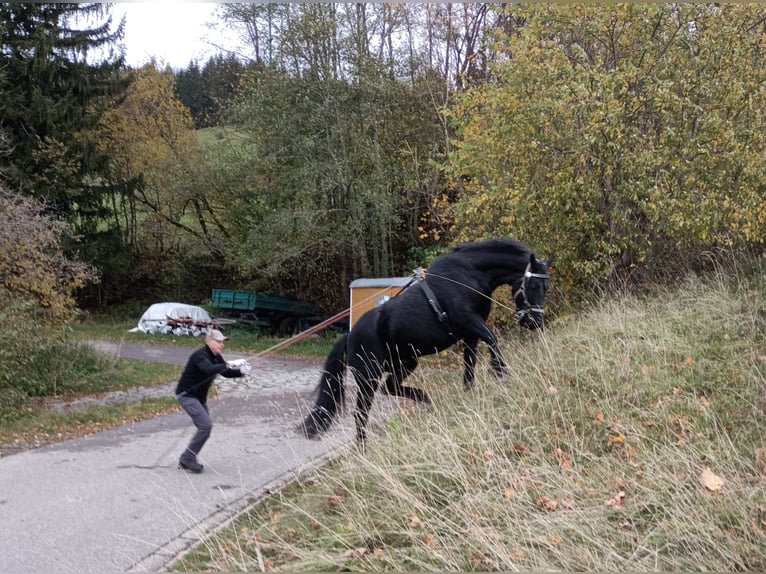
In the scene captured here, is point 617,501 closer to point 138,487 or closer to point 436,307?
point 436,307

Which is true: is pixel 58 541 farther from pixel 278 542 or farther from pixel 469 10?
pixel 469 10

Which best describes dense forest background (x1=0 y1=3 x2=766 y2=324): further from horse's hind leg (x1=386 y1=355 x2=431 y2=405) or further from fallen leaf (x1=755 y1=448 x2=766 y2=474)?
fallen leaf (x1=755 y1=448 x2=766 y2=474)

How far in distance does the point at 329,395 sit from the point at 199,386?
1432 mm

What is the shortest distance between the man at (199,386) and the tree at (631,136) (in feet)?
20.1

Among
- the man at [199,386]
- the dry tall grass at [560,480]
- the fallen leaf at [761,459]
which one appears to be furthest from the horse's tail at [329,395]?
the fallen leaf at [761,459]

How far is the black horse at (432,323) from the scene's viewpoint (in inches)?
256

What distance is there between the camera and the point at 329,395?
22.0ft

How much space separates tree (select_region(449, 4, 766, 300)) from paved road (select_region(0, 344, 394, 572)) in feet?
17.6

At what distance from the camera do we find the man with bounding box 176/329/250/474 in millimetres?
6825

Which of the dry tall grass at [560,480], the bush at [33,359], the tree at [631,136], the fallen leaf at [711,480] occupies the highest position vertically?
the tree at [631,136]

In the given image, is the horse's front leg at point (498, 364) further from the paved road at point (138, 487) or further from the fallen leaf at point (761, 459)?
the fallen leaf at point (761, 459)

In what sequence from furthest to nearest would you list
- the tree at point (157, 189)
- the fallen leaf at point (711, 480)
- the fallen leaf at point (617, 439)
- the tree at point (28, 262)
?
the tree at point (157, 189) < the tree at point (28, 262) < the fallen leaf at point (617, 439) < the fallen leaf at point (711, 480)

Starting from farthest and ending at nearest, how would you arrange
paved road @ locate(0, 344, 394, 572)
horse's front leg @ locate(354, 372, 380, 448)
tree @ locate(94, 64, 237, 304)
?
tree @ locate(94, 64, 237, 304) → horse's front leg @ locate(354, 372, 380, 448) → paved road @ locate(0, 344, 394, 572)

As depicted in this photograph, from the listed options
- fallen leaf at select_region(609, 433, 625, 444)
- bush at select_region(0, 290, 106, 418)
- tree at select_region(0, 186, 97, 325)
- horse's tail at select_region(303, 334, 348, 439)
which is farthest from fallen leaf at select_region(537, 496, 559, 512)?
tree at select_region(0, 186, 97, 325)
